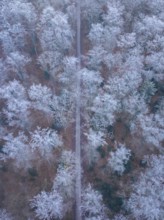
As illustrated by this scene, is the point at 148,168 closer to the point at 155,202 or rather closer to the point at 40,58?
the point at 155,202

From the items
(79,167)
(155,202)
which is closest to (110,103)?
(79,167)

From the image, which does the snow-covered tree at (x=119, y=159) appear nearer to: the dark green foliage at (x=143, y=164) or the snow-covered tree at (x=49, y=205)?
the dark green foliage at (x=143, y=164)

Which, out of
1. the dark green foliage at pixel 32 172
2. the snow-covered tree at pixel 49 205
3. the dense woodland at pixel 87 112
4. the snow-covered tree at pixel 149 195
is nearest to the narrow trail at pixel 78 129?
the dense woodland at pixel 87 112

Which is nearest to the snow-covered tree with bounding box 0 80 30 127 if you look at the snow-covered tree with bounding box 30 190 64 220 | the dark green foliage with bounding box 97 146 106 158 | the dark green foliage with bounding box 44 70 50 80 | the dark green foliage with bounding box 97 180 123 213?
the dark green foliage with bounding box 44 70 50 80

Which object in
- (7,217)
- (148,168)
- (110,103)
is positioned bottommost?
(7,217)

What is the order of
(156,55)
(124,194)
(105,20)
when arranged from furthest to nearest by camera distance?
(105,20) → (156,55) → (124,194)

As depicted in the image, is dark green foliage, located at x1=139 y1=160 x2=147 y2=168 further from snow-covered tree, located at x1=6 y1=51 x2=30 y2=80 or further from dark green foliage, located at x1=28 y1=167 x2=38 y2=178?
snow-covered tree, located at x1=6 y1=51 x2=30 y2=80
